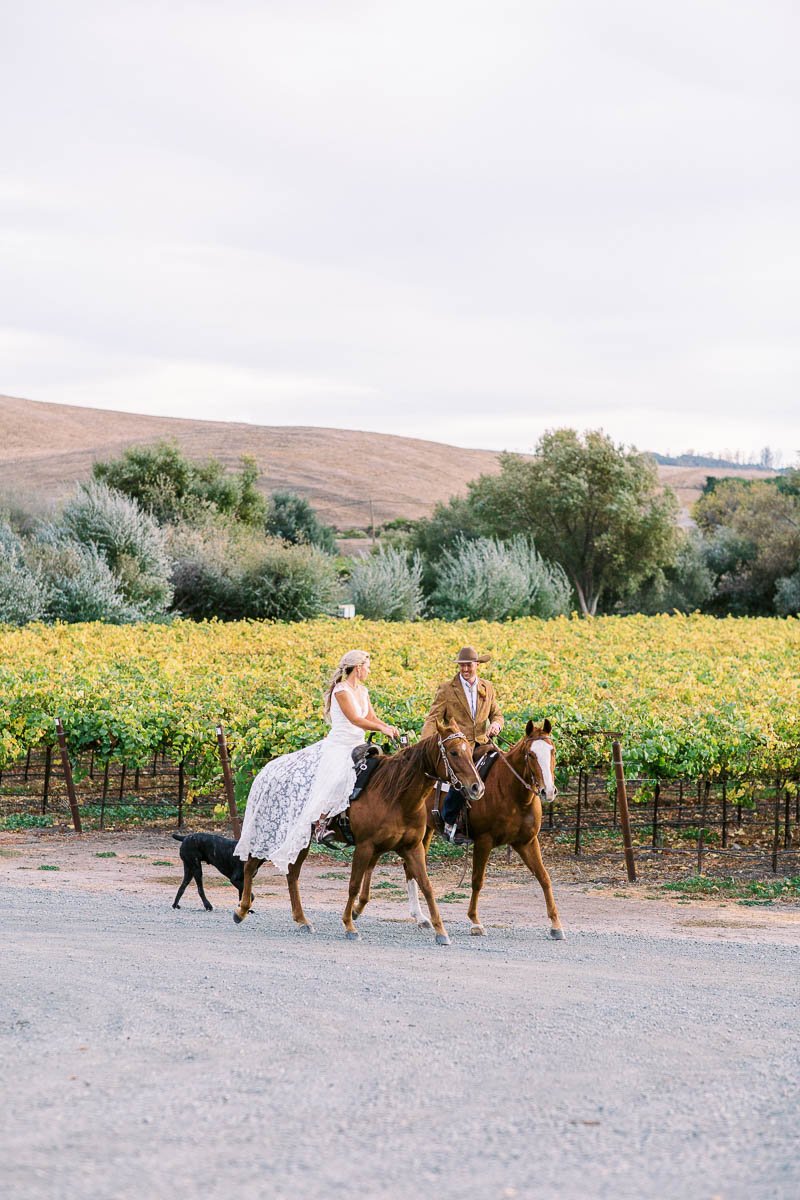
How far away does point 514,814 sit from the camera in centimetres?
1114

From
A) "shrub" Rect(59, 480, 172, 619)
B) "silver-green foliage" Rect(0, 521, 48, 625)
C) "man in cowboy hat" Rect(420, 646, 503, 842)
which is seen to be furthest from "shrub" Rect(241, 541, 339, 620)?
"man in cowboy hat" Rect(420, 646, 503, 842)

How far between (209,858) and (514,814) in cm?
301

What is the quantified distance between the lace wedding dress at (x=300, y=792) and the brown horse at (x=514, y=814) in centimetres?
78

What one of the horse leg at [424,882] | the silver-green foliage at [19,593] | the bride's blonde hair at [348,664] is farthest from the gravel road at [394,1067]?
the silver-green foliage at [19,593]

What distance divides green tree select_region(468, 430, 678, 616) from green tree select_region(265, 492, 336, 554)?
1385 centimetres

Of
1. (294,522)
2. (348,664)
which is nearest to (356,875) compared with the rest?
(348,664)

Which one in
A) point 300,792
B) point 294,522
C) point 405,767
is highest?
point 294,522

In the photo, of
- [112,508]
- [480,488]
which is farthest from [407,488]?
[112,508]

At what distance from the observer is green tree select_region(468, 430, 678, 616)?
69.9 metres

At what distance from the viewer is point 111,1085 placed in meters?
6.38

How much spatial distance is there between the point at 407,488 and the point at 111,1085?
15299 cm

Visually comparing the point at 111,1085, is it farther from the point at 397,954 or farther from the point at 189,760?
the point at 189,760

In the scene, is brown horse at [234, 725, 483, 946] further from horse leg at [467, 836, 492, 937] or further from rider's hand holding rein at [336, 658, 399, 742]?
horse leg at [467, 836, 492, 937]

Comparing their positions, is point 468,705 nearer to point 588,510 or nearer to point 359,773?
point 359,773
